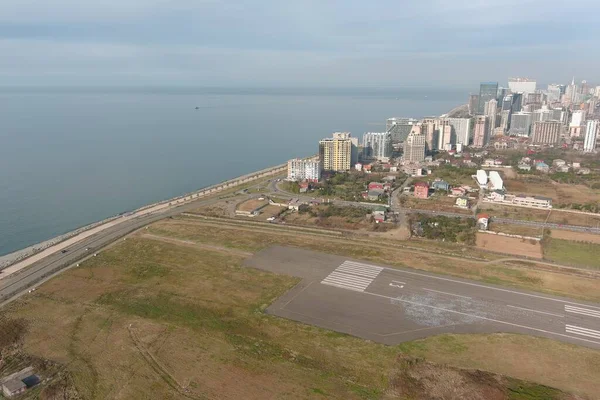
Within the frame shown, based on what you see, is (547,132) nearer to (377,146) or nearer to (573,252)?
(377,146)

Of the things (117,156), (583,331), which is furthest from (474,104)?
(583,331)

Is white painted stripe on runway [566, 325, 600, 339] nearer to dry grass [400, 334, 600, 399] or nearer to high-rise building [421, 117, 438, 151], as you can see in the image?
dry grass [400, 334, 600, 399]

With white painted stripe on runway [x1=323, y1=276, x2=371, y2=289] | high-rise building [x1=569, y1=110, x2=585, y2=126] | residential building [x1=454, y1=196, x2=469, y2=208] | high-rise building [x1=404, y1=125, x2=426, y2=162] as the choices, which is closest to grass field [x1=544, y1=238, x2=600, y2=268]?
residential building [x1=454, y1=196, x2=469, y2=208]

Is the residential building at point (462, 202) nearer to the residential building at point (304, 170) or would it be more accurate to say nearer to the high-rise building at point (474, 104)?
the residential building at point (304, 170)

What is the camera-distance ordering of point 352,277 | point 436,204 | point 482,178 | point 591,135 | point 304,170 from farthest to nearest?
point 591,135 < point 304,170 < point 482,178 < point 436,204 < point 352,277

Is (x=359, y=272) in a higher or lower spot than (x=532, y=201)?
lower

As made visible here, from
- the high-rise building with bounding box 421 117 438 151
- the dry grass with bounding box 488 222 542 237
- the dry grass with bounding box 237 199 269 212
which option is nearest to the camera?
the dry grass with bounding box 488 222 542 237

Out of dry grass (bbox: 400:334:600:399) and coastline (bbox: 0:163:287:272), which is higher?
coastline (bbox: 0:163:287:272)
